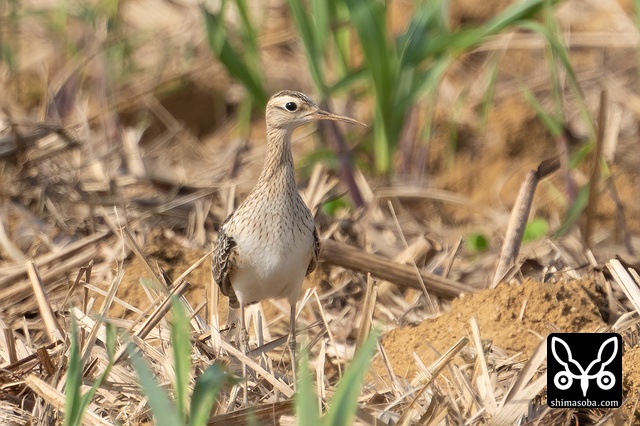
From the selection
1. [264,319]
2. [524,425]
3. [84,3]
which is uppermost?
[84,3]

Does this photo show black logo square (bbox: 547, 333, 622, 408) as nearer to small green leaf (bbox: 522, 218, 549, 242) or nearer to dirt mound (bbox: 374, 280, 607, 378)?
dirt mound (bbox: 374, 280, 607, 378)

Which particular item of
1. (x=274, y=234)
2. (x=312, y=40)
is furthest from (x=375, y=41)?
(x=274, y=234)

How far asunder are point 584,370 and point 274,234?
4.67 feet

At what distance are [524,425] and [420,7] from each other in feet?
10.8

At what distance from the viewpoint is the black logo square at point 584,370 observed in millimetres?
3832

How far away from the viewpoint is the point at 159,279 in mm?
4582

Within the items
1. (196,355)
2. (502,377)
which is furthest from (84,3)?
(502,377)

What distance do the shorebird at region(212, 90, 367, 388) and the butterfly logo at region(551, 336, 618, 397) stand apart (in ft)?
3.63

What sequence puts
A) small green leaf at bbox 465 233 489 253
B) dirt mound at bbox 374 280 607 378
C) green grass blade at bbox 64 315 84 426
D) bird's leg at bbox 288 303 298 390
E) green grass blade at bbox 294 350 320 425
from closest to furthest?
green grass blade at bbox 294 350 320 425 → green grass blade at bbox 64 315 84 426 → dirt mound at bbox 374 280 607 378 → bird's leg at bbox 288 303 298 390 → small green leaf at bbox 465 233 489 253

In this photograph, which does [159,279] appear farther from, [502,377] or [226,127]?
[226,127]

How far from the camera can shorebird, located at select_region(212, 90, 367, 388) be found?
4.65 metres

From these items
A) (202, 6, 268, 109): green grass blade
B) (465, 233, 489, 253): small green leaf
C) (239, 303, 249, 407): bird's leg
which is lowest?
(465, 233, 489, 253): small green leaf

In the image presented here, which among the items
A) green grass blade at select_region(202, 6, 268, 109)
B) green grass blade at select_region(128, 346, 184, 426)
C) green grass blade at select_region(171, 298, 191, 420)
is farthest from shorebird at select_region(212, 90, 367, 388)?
green grass blade at select_region(128, 346, 184, 426)

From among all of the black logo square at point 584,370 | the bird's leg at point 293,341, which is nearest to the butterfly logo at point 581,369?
the black logo square at point 584,370
